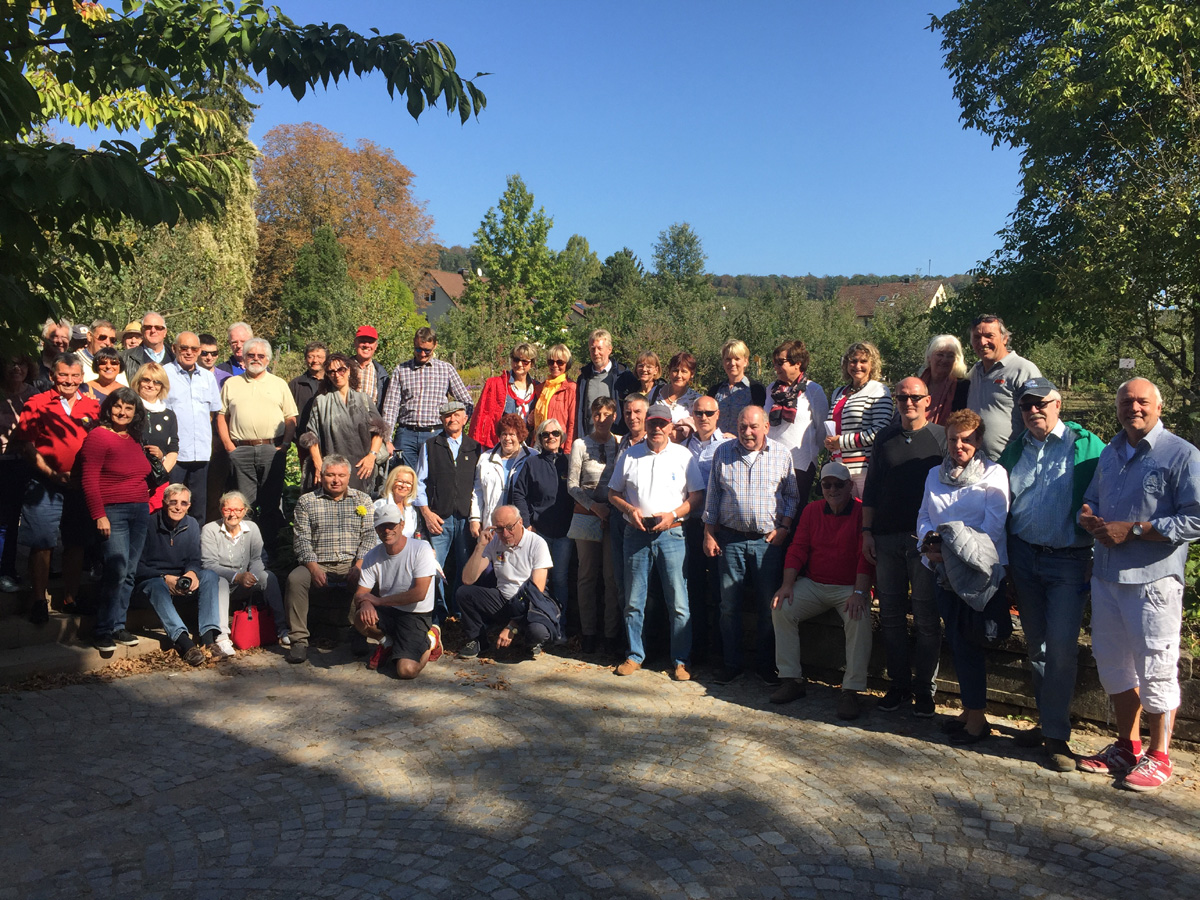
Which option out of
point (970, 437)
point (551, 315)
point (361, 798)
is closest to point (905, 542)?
point (970, 437)

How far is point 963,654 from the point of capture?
5.59m

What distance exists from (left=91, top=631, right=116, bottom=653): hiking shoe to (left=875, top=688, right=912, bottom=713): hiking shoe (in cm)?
563

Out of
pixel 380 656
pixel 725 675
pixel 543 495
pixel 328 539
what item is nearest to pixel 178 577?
pixel 328 539

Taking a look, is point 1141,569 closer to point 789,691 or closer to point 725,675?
point 789,691

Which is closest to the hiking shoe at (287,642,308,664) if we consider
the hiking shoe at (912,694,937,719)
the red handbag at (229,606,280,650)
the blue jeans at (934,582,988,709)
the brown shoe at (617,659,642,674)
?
the red handbag at (229,606,280,650)

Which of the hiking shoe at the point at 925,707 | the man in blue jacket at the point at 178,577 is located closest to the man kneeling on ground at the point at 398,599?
the man in blue jacket at the point at 178,577

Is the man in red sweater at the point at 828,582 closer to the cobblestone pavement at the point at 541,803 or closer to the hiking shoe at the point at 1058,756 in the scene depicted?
the cobblestone pavement at the point at 541,803

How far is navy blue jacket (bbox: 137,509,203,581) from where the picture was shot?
7402 millimetres

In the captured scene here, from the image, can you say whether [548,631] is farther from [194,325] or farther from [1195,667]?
[194,325]

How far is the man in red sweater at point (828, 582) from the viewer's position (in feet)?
20.0

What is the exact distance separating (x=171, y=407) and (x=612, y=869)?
19.8 ft

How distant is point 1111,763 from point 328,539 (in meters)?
5.82

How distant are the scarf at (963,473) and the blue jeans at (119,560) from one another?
5.94m

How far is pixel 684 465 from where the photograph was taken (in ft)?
23.4
